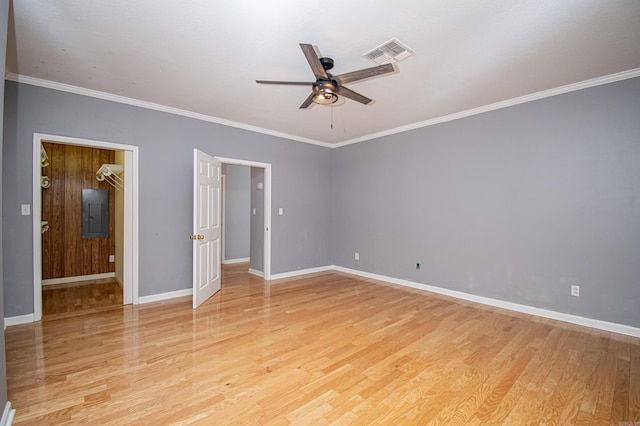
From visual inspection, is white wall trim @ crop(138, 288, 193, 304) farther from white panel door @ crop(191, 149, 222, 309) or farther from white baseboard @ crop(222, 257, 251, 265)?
white baseboard @ crop(222, 257, 251, 265)

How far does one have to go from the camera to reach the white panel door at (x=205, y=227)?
3.76 meters

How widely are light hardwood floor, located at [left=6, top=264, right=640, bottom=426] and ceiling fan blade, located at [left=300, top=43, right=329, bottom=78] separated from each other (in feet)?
8.07

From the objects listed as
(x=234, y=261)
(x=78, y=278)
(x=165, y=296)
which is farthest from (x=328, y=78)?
(x=78, y=278)

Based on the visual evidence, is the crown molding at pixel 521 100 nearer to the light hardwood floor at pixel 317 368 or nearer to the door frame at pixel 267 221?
the door frame at pixel 267 221

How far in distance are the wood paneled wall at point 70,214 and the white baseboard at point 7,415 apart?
158 inches

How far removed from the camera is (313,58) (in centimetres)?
215

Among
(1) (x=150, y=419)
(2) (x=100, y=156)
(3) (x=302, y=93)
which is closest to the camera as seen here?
(1) (x=150, y=419)

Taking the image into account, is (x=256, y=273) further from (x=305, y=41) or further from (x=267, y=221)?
(x=305, y=41)

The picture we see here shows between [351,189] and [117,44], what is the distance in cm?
426

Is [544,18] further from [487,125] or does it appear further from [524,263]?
[524,263]

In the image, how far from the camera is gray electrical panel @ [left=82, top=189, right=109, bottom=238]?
5121mm

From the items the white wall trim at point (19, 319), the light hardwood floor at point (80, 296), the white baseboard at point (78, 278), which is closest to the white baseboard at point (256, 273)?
the light hardwood floor at point (80, 296)

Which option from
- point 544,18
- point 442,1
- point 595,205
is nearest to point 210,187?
point 442,1

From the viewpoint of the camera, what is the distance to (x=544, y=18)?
7.08ft
